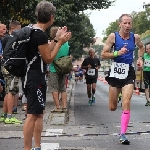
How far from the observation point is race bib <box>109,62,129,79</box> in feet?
24.6

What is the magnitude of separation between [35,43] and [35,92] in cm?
55

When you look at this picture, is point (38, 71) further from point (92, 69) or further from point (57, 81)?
point (92, 69)

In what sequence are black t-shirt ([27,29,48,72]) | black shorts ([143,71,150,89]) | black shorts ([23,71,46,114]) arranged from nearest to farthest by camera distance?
black t-shirt ([27,29,48,72]) < black shorts ([23,71,46,114]) < black shorts ([143,71,150,89])

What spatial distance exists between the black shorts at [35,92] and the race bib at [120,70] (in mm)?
2195

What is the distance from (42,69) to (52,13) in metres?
0.64

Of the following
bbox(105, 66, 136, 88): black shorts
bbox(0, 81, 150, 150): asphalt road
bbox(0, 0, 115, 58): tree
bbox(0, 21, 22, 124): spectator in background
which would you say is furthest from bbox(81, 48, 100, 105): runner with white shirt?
bbox(105, 66, 136, 88): black shorts

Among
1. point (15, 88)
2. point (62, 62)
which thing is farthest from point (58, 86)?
point (15, 88)

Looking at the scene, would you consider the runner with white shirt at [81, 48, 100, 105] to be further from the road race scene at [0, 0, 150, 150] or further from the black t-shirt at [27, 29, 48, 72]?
the black t-shirt at [27, 29, 48, 72]

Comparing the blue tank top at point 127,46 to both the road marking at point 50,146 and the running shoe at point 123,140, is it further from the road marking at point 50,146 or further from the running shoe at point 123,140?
the road marking at point 50,146

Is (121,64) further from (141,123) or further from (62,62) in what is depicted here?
(62,62)

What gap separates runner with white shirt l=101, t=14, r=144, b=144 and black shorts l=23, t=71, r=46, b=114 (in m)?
2.02

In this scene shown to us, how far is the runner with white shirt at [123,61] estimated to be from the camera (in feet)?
24.2

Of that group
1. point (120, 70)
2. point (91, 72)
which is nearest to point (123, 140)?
point (120, 70)

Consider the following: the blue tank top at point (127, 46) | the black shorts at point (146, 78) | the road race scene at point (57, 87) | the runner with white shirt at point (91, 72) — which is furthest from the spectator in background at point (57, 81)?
the black shorts at point (146, 78)
